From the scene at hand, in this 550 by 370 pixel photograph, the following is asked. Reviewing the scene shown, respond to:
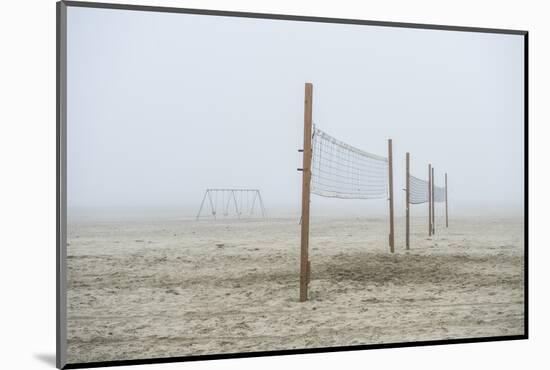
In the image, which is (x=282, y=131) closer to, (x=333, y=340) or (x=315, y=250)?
(x=315, y=250)

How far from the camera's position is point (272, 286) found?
17.0ft

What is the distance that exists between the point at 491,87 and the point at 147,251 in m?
2.82

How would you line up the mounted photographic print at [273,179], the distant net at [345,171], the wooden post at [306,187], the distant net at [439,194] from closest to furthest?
1. the mounted photographic print at [273,179]
2. the wooden post at [306,187]
3. the distant net at [345,171]
4. the distant net at [439,194]

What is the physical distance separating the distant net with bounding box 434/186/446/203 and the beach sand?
0.24 m

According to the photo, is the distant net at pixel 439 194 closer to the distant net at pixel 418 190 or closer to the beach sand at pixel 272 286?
the distant net at pixel 418 190

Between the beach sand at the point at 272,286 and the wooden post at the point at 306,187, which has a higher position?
the wooden post at the point at 306,187

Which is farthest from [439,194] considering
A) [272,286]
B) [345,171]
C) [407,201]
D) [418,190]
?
[272,286]

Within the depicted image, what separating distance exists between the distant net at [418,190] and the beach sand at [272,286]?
36 cm

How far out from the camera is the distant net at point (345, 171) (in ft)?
16.9

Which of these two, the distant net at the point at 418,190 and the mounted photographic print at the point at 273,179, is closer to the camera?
the mounted photographic print at the point at 273,179

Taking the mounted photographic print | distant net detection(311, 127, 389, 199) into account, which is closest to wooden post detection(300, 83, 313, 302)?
the mounted photographic print

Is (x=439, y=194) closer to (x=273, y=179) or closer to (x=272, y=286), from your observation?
(x=273, y=179)

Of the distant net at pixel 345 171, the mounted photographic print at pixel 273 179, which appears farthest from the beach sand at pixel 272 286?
the distant net at pixel 345 171

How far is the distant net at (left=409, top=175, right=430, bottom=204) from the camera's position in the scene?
5824 millimetres
